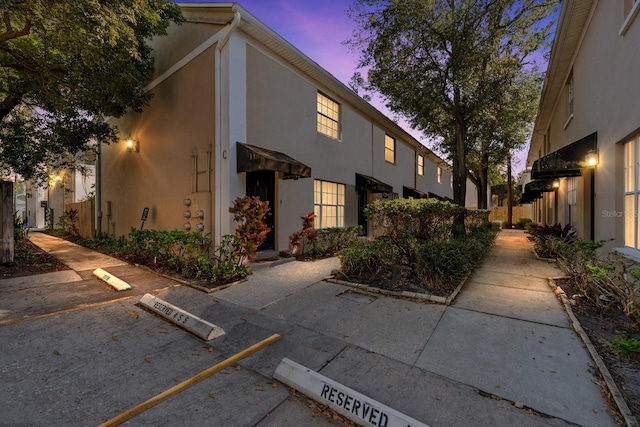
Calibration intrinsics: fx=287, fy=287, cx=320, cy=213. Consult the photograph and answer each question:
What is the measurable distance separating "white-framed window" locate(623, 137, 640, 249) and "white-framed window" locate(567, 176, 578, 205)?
11.6 feet

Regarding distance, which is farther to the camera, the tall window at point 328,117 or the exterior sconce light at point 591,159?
the tall window at point 328,117

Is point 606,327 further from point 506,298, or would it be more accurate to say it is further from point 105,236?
point 105,236

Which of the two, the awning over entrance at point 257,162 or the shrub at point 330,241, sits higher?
the awning over entrance at point 257,162

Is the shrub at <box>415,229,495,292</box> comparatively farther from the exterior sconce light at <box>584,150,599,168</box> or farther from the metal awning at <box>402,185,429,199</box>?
the metal awning at <box>402,185,429,199</box>

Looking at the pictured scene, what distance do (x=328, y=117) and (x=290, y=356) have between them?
8620 millimetres

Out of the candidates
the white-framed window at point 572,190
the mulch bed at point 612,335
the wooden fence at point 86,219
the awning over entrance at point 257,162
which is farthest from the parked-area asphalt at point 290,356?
the wooden fence at point 86,219

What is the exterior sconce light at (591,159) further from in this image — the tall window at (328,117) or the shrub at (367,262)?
the tall window at (328,117)

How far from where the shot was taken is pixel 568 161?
6.80 meters

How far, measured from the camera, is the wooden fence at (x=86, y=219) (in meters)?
12.0

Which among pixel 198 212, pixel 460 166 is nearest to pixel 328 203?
pixel 198 212

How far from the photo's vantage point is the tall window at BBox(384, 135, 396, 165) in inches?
566

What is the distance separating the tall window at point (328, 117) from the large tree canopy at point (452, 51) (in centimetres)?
177

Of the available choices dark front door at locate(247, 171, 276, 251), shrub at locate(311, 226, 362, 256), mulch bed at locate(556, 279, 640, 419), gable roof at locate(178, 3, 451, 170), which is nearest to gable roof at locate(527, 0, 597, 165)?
gable roof at locate(178, 3, 451, 170)

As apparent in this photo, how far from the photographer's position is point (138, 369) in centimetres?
280
